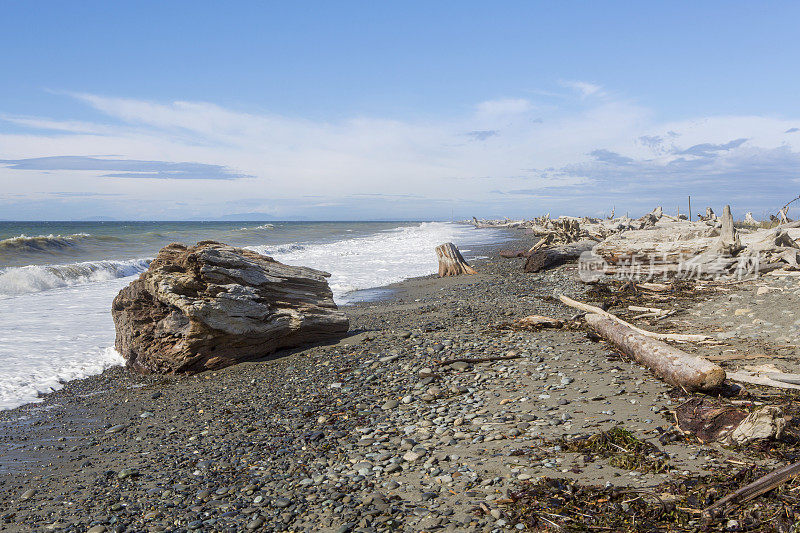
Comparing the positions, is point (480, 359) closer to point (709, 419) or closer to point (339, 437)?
point (339, 437)

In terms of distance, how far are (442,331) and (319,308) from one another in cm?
240

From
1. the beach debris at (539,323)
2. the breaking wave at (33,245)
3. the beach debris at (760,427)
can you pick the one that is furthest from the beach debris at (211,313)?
the breaking wave at (33,245)

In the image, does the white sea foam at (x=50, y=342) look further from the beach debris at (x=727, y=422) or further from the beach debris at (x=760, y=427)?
the beach debris at (x=760, y=427)

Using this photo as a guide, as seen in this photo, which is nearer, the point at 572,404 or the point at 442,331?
the point at 572,404

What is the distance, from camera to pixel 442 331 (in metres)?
9.36

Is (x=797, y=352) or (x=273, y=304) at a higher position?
(x=273, y=304)

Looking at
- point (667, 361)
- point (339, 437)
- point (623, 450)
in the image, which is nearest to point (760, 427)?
point (623, 450)

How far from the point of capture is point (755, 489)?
3453mm

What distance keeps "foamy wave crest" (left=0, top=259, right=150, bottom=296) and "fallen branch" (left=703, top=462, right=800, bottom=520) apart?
819 inches

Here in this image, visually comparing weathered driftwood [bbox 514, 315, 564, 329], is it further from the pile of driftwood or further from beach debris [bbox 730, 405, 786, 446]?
the pile of driftwood

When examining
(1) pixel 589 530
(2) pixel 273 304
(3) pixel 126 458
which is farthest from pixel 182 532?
(2) pixel 273 304

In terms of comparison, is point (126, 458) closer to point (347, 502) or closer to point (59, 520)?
point (59, 520)

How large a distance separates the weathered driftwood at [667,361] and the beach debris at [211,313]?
483cm

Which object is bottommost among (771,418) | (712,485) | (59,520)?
(59,520)
